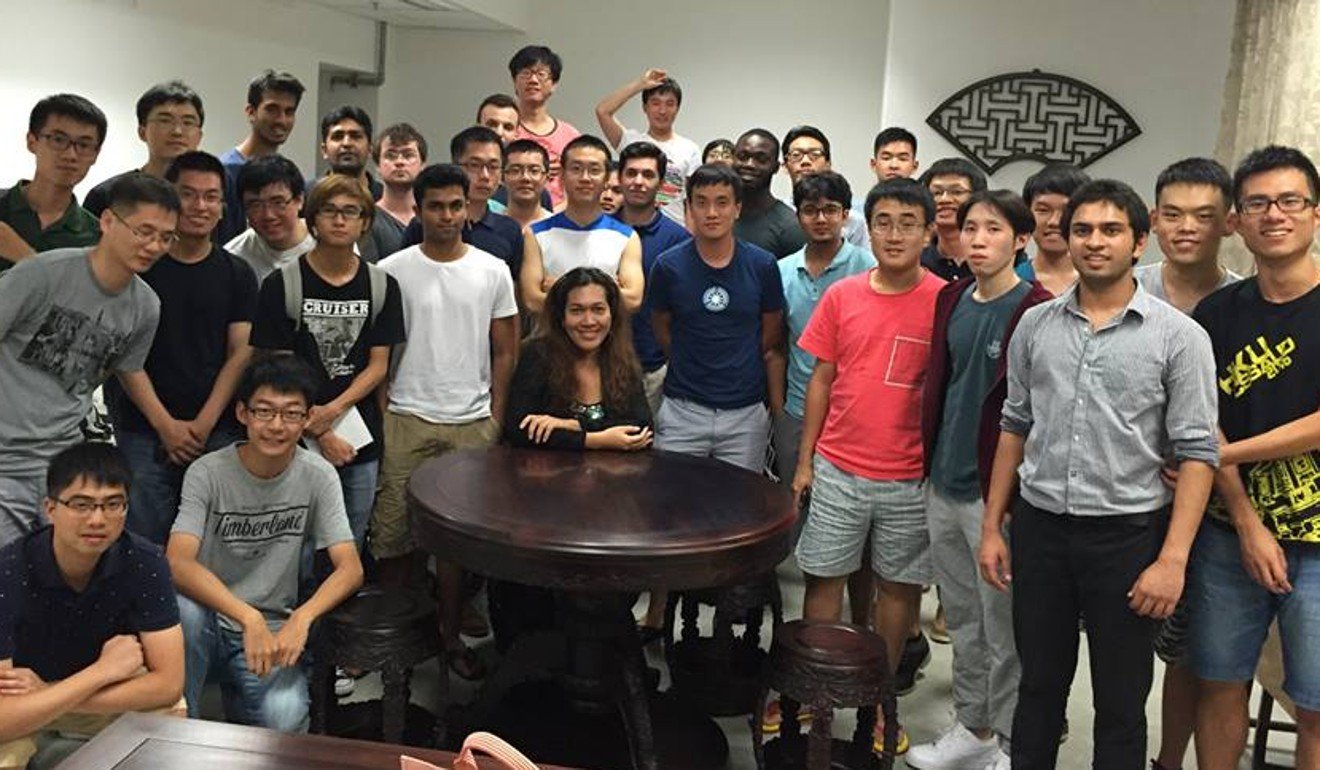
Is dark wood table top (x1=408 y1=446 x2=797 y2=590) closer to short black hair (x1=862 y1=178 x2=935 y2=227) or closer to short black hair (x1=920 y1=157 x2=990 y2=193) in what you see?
short black hair (x1=862 y1=178 x2=935 y2=227)

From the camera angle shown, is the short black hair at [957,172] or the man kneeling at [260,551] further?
the short black hair at [957,172]

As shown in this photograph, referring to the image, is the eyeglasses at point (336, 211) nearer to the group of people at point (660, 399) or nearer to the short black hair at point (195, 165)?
the group of people at point (660, 399)

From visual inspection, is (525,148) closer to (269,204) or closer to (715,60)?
(269,204)

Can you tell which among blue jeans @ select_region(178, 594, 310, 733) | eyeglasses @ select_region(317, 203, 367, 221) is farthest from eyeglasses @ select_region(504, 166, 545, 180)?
blue jeans @ select_region(178, 594, 310, 733)

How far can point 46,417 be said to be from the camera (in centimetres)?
254

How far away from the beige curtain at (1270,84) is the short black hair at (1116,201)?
245 centimetres

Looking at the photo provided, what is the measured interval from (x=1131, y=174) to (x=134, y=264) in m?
5.00

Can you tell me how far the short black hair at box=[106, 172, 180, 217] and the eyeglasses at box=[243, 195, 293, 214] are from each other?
1.78 feet

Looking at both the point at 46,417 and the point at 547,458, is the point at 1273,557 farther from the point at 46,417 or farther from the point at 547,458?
the point at 46,417

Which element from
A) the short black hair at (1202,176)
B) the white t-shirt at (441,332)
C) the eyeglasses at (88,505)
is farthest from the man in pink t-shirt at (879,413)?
the eyeglasses at (88,505)

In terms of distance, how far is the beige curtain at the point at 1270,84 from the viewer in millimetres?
4254

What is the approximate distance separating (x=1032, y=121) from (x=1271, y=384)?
4062 mm

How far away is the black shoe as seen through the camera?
10.8ft

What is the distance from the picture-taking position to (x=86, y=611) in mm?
2146
